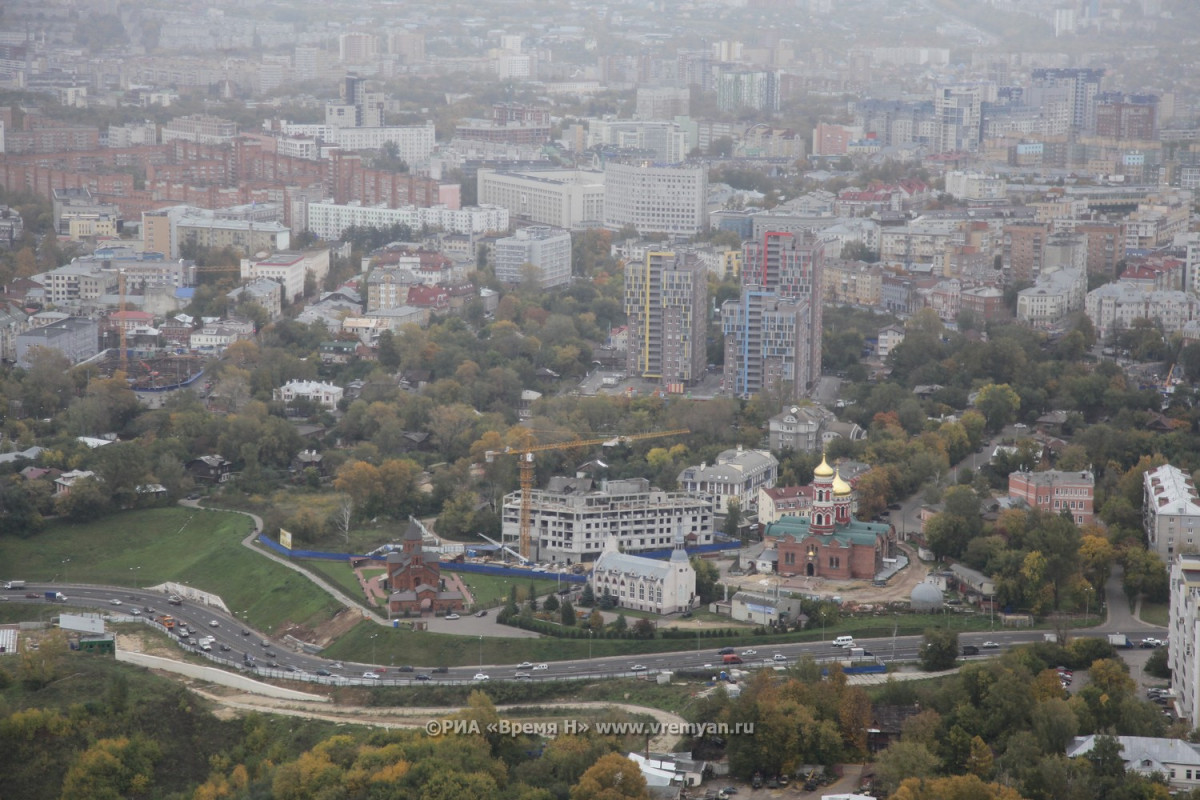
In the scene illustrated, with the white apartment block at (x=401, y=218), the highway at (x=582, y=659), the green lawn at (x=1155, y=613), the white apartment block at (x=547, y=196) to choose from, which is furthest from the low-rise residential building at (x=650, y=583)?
the white apartment block at (x=547, y=196)

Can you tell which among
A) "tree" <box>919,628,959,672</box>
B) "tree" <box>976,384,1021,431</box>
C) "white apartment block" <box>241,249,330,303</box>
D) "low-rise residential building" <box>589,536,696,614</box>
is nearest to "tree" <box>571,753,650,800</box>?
"tree" <box>919,628,959,672</box>

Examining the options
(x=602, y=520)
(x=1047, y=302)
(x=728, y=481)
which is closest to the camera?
(x=602, y=520)

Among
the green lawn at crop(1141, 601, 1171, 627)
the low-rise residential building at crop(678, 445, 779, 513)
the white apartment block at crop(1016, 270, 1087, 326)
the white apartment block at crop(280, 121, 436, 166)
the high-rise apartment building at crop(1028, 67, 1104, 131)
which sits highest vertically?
the high-rise apartment building at crop(1028, 67, 1104, 131)

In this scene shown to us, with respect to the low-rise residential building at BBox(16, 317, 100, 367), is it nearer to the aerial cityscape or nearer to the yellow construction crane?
the aerial cityscape

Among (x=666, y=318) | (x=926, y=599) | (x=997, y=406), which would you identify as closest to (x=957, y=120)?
(x=666, y=318)

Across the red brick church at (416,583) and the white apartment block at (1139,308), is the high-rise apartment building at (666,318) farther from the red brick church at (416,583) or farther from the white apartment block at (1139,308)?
the red brick church at (416,583)

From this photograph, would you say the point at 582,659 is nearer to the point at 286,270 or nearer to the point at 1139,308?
the point at 1139,308
